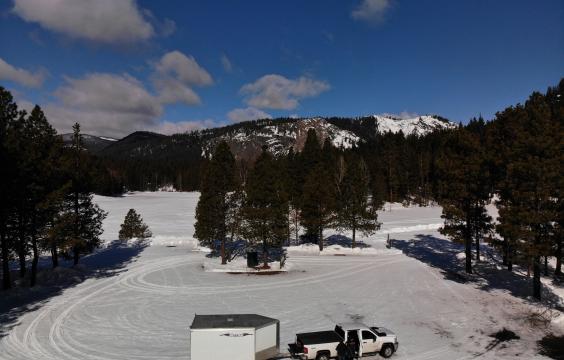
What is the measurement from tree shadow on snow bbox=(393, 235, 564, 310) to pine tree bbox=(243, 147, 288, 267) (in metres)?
16.6

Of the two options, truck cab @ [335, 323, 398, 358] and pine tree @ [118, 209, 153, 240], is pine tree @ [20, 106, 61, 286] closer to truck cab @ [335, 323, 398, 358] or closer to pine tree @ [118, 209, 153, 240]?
truck cab @ [335, 323, 398, 358]

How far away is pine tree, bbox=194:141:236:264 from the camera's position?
37406 mm

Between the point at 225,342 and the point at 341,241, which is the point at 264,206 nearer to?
the point at 341,241

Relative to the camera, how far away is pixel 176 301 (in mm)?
26562

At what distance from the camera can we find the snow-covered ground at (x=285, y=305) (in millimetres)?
18641

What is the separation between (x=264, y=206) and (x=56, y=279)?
19.3m

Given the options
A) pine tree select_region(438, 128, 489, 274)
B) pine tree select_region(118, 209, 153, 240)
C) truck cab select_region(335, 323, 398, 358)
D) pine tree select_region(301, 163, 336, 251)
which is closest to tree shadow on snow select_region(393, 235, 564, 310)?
pine tree select_region(438, 128, 489, 274)

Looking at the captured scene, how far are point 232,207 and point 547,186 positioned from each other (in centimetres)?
2718

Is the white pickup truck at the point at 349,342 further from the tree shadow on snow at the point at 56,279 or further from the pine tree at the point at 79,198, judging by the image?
the pine tree at the point at 79,198

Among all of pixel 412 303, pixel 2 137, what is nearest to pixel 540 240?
pixel 412 303

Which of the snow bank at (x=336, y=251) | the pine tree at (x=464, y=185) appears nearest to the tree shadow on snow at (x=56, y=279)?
the snow bank at (x=336, y=251)

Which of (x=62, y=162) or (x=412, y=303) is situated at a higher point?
(x=62, y=162)

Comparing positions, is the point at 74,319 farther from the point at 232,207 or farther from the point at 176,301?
the point at 232,207

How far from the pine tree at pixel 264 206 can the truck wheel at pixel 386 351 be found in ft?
66.3
